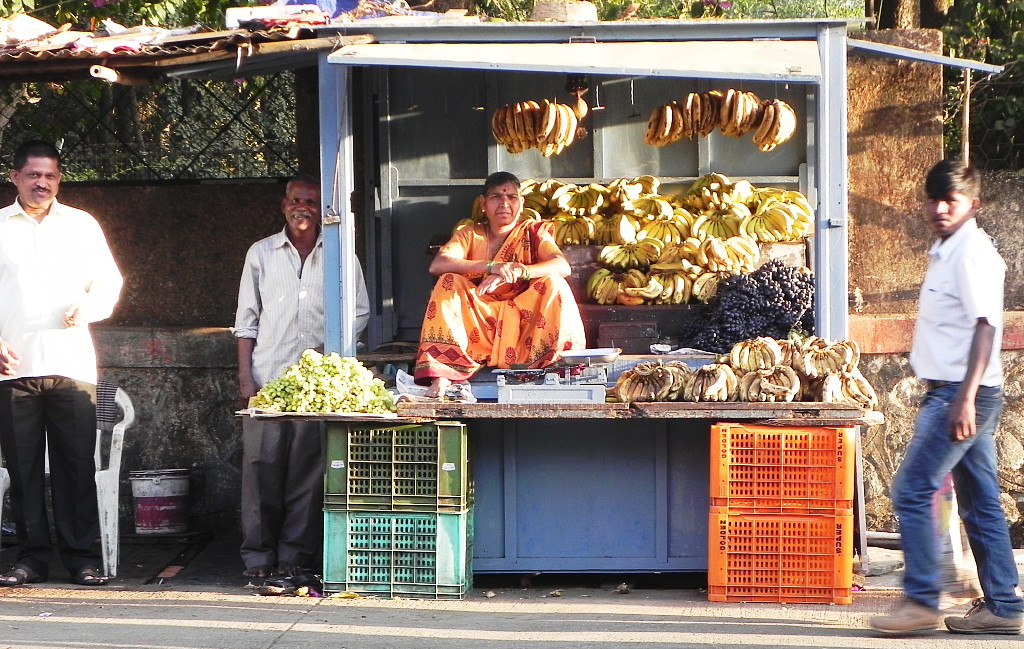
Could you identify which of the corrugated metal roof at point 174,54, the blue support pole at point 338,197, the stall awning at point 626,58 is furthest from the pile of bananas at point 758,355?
the corrugated metal roof at point 174,54

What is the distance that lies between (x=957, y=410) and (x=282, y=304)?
322 cm

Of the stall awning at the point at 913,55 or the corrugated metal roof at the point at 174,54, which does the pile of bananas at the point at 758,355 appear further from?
the corrugated metal roof at the point at 174,54

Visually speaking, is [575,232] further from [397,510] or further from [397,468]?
[397,510]

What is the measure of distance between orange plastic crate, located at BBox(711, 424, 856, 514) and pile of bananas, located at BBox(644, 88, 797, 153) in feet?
5.64

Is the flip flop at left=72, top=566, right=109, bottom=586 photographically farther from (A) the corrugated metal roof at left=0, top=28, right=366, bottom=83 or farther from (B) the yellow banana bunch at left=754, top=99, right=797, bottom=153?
(B) the yellow banana bunch at left=754, top=99, right=797, bottom=153

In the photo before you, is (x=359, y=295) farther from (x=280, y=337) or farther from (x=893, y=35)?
(x=893, y=35)

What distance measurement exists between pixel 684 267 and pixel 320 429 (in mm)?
2034

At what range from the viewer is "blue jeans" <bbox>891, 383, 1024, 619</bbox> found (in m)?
4.42

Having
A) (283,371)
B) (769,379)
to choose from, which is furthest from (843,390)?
(283,371)

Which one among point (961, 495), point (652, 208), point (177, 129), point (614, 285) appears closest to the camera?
point (961, 495)

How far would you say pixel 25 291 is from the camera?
18.6 feet

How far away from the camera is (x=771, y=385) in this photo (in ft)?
17.8

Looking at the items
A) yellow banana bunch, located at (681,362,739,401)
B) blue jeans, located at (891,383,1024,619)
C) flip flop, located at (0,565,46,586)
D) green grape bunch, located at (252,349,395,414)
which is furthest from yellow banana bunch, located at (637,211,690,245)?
flip flop, located at (0,565,46,586)

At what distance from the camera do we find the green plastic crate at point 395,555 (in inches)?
218
